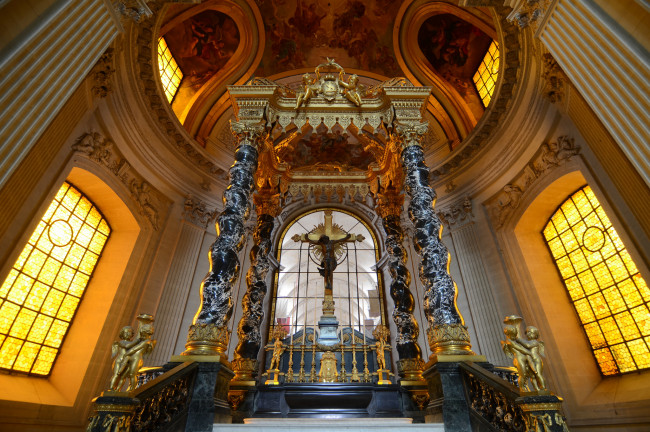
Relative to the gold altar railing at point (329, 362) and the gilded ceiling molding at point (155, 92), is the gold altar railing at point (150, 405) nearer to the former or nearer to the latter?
the gold altar railing at point (329, 362)

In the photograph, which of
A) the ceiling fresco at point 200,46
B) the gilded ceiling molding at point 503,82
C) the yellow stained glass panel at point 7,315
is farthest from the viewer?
the ceiling fresco at point 200,46

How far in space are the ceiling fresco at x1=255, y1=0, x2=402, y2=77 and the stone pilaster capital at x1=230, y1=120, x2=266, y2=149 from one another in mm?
5949

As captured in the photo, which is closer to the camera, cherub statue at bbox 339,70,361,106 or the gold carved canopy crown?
the gold carved canopy crown

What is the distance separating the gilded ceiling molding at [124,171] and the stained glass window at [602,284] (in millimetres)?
9821

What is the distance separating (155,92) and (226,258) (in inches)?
209

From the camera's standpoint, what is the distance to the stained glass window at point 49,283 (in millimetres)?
5945

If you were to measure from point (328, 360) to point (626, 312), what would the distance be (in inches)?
229

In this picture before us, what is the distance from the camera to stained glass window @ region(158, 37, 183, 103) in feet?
31.3

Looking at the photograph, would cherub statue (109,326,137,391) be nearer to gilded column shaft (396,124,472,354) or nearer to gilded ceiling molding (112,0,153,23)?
gilded column shaft (396,124,472,354)

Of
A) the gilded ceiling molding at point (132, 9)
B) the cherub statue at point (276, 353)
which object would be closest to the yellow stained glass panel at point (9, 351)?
the cherub statue at point (276, 353)

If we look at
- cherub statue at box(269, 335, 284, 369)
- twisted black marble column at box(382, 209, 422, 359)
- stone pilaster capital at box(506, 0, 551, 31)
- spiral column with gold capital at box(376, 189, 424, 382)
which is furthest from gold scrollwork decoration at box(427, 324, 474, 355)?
stone pilaster capital at box(506, 0, 551, 31)

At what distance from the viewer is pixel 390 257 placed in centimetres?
758

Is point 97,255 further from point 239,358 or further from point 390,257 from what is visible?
point 390,257

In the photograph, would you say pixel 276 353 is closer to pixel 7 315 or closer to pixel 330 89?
pixel 7 315
